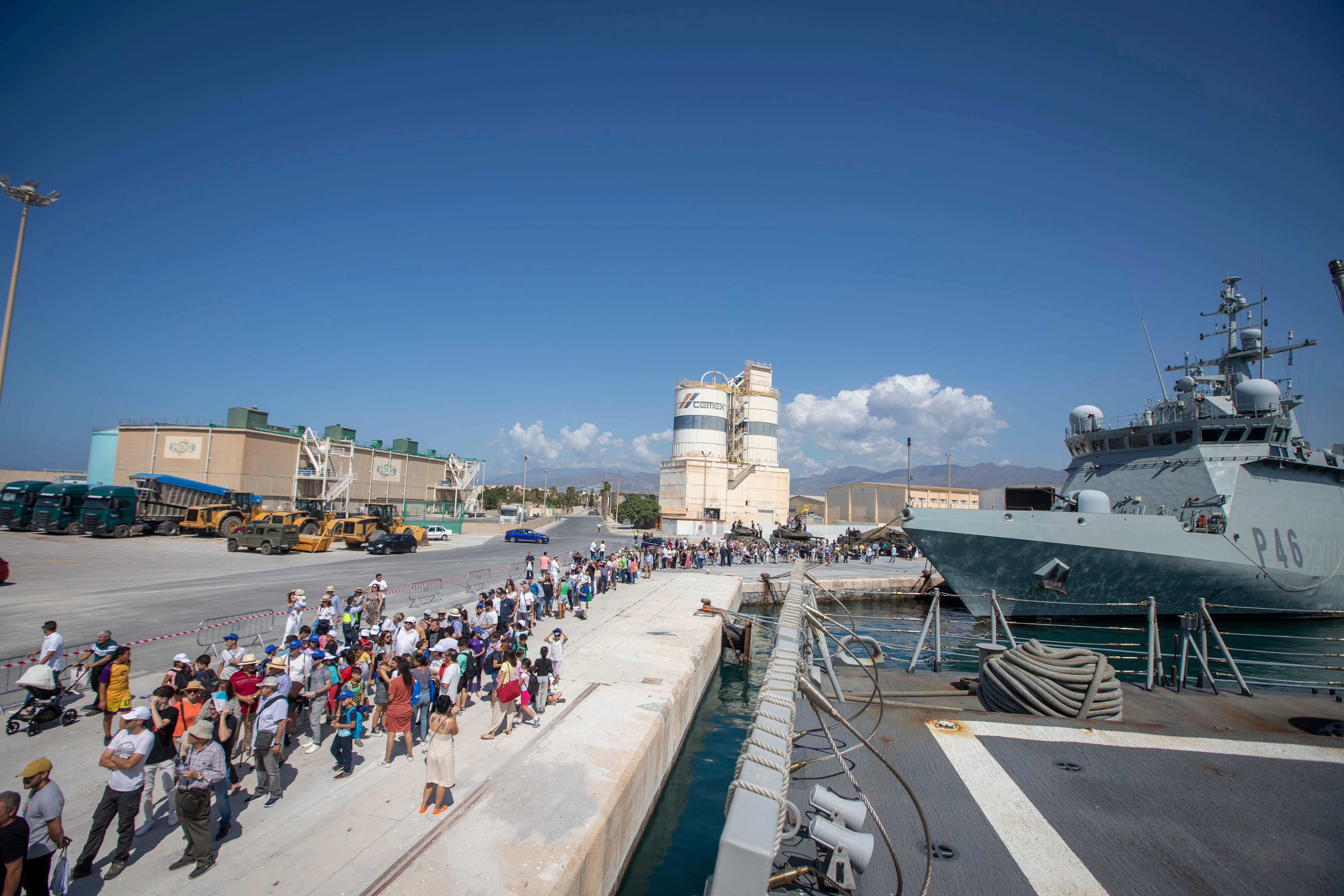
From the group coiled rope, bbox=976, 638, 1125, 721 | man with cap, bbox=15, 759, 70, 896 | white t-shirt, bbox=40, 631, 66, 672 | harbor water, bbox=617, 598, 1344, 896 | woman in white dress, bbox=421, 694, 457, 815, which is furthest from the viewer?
harbor water, bbox=617, 598, 1344, 896

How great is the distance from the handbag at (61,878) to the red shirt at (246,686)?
278 centimetres

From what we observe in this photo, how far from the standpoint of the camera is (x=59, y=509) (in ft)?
104

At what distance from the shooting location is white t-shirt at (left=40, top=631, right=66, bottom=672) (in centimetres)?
851

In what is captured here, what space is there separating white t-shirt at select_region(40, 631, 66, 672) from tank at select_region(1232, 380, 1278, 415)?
113 ft

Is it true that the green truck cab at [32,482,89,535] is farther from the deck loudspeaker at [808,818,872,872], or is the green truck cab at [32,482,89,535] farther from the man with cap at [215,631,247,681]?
the deck loudspeaker at [808,818,872,872]

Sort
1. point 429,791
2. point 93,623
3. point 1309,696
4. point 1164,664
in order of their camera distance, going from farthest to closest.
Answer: point 1164,664, point 93,623, point 1309,696, point 429,791

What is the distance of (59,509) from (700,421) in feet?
171

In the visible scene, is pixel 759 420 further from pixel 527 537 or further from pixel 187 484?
pixel 187 484

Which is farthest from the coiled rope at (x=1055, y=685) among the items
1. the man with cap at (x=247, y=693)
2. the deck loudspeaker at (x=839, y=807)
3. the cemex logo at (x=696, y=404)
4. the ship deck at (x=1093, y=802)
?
the cemex logo at (x=696, y=404)

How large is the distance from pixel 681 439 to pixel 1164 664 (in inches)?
2101

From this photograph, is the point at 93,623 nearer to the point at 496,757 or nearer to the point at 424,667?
the point at 424,667

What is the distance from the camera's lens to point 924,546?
2103cm

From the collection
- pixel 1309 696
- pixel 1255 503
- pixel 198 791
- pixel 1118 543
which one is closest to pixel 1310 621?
pixel 1255 503

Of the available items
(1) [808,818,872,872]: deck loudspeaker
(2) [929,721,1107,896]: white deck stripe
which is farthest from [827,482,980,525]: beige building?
(1) [808,818,872,872]: deck loudspeaker
